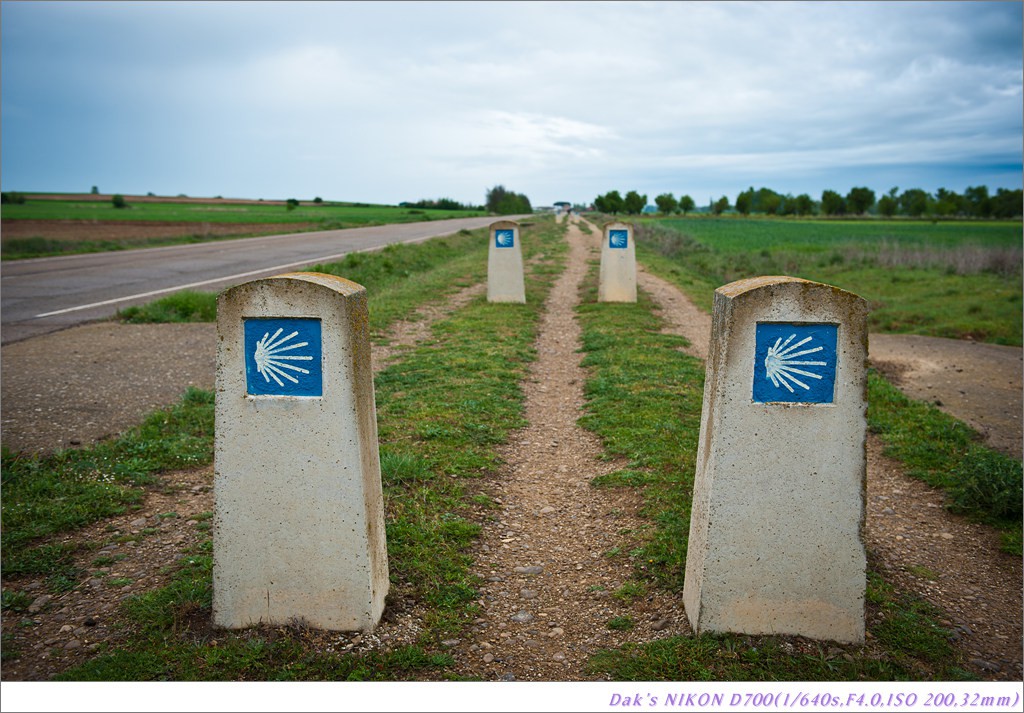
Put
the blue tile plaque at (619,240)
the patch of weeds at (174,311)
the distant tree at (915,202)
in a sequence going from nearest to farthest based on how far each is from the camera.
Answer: the patch of weeds at (174,311) < the blue tile plaque at (619,240) < the distant tree at (915,202)

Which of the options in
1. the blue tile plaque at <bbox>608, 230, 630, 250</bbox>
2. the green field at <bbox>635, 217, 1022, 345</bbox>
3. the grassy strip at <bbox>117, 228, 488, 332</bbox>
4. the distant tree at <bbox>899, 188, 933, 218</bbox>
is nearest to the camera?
the grassy strip at <bbox>117, 228, 488, 332</bbox>

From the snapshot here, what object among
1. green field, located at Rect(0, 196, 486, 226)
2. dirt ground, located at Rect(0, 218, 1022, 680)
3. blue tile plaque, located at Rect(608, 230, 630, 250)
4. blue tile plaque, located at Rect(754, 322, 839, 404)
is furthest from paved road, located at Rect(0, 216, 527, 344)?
green field, located at Rect(0, 196, 486, 226)

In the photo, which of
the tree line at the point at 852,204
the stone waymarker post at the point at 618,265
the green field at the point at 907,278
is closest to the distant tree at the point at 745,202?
the tree line at the point at 852,204

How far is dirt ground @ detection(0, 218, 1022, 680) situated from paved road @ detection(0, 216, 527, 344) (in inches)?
122

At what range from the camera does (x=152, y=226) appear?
36125 millimetres

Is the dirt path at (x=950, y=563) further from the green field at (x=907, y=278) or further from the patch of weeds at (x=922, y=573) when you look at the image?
the green field at (x=907, y=278)

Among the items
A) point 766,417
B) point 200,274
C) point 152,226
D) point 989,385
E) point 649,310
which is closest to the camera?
point 766,417

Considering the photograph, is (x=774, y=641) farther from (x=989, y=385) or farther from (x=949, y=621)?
(x=989, y=385)

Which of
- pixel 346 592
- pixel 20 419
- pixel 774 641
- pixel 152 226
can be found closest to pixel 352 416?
pixel 346 592

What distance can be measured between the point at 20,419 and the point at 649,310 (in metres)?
9.83

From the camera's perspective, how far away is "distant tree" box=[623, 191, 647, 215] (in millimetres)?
117062

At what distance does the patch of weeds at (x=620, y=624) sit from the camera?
3.45m

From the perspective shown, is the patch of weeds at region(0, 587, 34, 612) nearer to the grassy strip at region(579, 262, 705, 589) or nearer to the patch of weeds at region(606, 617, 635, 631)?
the patch of weeds at region(606, 617, 635, 631)

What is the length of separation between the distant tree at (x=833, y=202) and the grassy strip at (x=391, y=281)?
93295 mm
